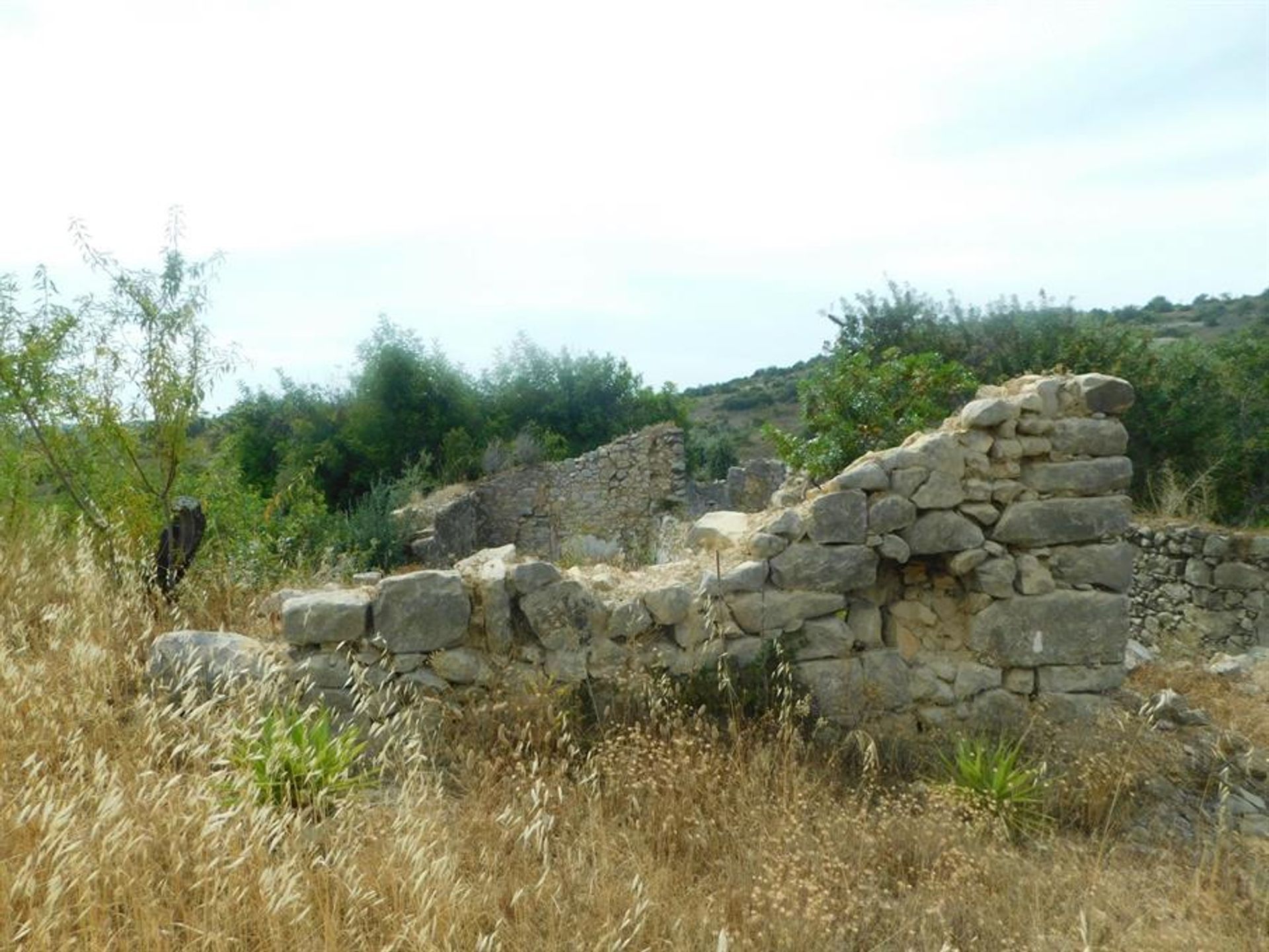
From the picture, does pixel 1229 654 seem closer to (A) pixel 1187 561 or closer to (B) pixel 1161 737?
(A) pixel 1187 561

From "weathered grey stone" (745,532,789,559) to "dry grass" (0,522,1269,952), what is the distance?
3.15 feet

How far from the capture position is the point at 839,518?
5605 mm

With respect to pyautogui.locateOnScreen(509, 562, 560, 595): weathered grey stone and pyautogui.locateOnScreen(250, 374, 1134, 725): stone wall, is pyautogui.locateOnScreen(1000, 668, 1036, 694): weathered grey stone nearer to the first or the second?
pyautogui.locateOnScreen(250, 374, 1134, 725): stone wall

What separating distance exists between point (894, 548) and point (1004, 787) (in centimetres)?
146

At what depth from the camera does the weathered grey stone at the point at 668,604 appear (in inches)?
212

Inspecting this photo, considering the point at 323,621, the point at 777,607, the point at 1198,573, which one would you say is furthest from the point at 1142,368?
the point at 323,621

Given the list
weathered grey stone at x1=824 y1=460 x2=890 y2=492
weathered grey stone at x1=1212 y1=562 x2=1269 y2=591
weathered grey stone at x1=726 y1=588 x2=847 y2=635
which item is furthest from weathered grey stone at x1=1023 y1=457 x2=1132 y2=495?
weathered grey stone at x1=1212 y1=562 x2=1269 y2=591

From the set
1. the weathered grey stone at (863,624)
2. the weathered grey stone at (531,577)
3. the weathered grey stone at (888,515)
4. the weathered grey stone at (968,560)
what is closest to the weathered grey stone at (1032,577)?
the weathered grey stone at (968,560)

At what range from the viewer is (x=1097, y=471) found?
584cm

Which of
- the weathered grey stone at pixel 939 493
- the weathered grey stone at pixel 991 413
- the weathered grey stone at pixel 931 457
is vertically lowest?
the weathered grey stone at pixel 939 493

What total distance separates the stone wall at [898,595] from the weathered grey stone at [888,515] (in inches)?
0.4

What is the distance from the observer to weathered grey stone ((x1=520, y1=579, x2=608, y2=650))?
17.5ft

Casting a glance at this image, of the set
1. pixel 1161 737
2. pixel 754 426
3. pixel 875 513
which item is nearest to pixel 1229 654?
pixel 1161 737

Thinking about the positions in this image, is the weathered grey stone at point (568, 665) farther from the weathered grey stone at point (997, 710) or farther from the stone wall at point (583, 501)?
the stone wall at point (583, 501)
